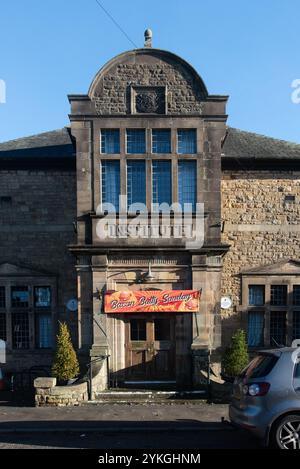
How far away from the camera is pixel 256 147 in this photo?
1630 cm

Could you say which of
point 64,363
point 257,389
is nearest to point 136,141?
point 64,363

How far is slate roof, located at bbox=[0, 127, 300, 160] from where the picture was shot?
15.4 m

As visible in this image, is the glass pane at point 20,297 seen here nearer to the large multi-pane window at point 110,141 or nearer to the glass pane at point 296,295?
the large multi-pane window at point 110,141

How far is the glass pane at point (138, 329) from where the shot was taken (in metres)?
13.4

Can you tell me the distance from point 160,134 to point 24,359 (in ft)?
27.5

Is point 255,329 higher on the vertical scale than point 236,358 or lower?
higher

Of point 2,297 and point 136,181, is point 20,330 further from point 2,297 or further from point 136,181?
point 136,181

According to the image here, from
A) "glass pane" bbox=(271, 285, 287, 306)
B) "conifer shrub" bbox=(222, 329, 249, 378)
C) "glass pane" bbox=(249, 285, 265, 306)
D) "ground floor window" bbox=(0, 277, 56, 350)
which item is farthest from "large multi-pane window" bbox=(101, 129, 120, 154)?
"glass pane" bbox=(271, 285, 287, 306)

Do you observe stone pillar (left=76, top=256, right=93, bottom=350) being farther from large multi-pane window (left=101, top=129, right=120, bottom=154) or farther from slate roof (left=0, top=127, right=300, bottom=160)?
slate roof (left=0, top=127, right=300, bottom=160)

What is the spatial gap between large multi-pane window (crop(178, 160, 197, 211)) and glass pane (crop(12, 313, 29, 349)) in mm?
6520

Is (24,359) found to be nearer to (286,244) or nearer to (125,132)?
(125,132)

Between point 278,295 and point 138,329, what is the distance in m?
4.96

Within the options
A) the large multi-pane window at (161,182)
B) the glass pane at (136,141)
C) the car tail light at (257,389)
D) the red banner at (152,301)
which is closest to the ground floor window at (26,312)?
the red banner at (152,301)

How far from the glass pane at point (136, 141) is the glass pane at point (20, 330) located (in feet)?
21.2
